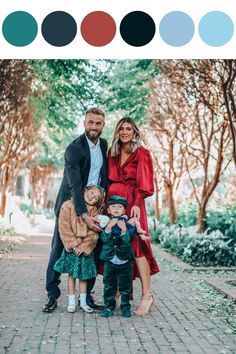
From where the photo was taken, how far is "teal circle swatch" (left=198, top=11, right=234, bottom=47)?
4820mm

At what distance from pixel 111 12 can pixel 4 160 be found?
12.1 m

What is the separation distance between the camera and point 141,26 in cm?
492

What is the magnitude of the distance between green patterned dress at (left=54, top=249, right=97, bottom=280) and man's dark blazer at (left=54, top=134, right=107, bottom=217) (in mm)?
432

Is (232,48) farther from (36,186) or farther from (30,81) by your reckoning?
(36,186)

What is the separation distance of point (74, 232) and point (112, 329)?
1.02 meters

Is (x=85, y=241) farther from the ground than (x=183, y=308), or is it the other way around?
(x=85, y=241)

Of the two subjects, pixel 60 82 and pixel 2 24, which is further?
pixel 60 82

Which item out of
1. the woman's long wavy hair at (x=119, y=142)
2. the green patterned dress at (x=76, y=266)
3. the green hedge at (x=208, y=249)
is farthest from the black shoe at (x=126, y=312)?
the green hedge at (x=208, y=249)

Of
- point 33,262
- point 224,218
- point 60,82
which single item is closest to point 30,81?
point 60,82

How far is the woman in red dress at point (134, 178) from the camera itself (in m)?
5.61

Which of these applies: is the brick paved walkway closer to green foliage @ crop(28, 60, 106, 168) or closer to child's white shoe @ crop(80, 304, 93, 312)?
child's white shoe @ crop(80, 304, 93, 312)

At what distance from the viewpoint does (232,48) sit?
16.7ft

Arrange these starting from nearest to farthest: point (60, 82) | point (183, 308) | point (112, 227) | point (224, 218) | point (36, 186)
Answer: point (112, 227) → point (183, 308) → point (60, 82) → point (224, 218) → point (36, 186)

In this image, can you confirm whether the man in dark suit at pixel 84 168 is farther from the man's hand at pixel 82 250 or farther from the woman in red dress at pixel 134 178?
the man's hand at pixel 82 250
